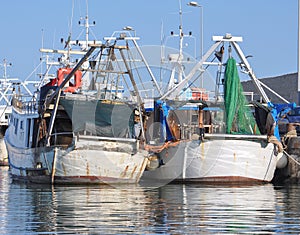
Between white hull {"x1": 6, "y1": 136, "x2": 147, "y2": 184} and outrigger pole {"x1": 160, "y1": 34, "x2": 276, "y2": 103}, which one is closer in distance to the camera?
white hull {"x1": 6, "y1": 136, "x2": 147, "y2": 184}

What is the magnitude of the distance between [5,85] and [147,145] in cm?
3906

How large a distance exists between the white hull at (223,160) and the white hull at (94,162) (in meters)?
1.76

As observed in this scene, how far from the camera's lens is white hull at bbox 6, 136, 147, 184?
28.6m

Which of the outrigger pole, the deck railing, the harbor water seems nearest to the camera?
the harbor water

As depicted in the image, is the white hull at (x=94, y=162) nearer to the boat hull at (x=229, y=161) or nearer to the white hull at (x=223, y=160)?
the white hull at (x=223, y=160)

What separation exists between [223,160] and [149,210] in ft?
34.8

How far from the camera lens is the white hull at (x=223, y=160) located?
99.0ft

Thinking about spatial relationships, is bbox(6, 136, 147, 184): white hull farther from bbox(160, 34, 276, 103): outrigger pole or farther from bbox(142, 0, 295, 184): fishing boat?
bbox(160, 34, 276, 103): outrigger pole

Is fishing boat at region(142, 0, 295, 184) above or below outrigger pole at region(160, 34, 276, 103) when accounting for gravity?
below

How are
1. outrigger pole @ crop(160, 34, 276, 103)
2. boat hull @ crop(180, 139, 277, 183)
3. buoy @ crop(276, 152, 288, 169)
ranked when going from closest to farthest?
boat hull @ crop(180, 139, 277, 183) → buoy @ crop(276, 152, 288, 169) → outrigger pole @ crop(160, 34, 276, 103)

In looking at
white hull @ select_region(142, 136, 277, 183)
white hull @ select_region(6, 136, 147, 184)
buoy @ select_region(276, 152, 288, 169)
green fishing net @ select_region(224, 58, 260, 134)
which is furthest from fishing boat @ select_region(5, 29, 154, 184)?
buoy @ select_region(276, 152, 288, 169)

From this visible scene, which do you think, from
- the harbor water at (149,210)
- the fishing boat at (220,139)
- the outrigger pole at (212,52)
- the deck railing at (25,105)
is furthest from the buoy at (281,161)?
the deck railing at (25,105)

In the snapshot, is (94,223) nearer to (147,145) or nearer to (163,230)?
(163,230)

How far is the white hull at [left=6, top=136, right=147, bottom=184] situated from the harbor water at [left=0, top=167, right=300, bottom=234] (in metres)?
0.65
